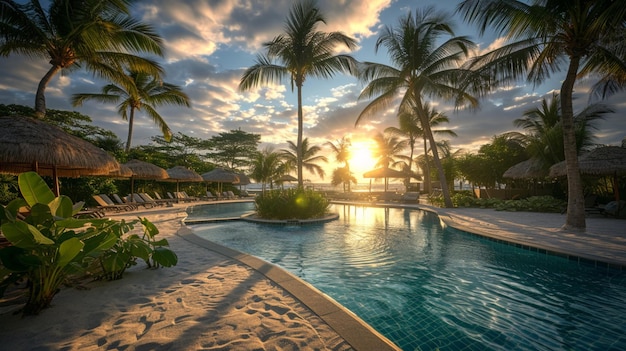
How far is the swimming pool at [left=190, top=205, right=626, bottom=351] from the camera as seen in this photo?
239cm

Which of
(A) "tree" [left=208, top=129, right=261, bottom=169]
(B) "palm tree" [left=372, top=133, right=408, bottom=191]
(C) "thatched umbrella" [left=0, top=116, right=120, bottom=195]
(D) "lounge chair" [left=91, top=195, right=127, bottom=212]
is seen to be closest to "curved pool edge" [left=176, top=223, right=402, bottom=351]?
(C) "thatched umbrella" [left=0, top=116, right=120, bottom=195]

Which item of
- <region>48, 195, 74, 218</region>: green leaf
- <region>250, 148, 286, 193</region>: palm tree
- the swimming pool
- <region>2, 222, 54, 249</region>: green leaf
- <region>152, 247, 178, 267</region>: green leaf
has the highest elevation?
<region>250, 148, 286, 193</region>: palm tree

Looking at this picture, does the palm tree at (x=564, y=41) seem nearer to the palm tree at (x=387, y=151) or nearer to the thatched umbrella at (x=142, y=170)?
the thatched umbrella at (x=142, y=170)

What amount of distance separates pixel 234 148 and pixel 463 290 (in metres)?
34.1

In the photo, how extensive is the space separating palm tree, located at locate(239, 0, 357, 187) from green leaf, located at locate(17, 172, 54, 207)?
8.40 meters

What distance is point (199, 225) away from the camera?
8547mm

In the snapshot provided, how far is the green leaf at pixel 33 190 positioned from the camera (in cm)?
218

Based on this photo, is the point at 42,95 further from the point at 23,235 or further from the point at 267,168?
the point at 267,168


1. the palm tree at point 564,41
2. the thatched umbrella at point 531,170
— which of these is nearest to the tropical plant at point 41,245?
the palm tree at point 564,41

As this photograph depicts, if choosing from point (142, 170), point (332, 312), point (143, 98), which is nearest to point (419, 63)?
point (332, 312)

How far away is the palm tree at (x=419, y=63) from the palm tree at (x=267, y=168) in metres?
12.5

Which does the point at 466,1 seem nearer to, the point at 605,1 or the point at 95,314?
the point at 605,1

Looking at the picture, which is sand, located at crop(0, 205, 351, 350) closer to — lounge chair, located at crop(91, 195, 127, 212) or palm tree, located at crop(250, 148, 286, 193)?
lounge chair, located at crop(91, 195, 127, 212)

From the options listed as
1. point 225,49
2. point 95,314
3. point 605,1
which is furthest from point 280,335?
point 225,49
